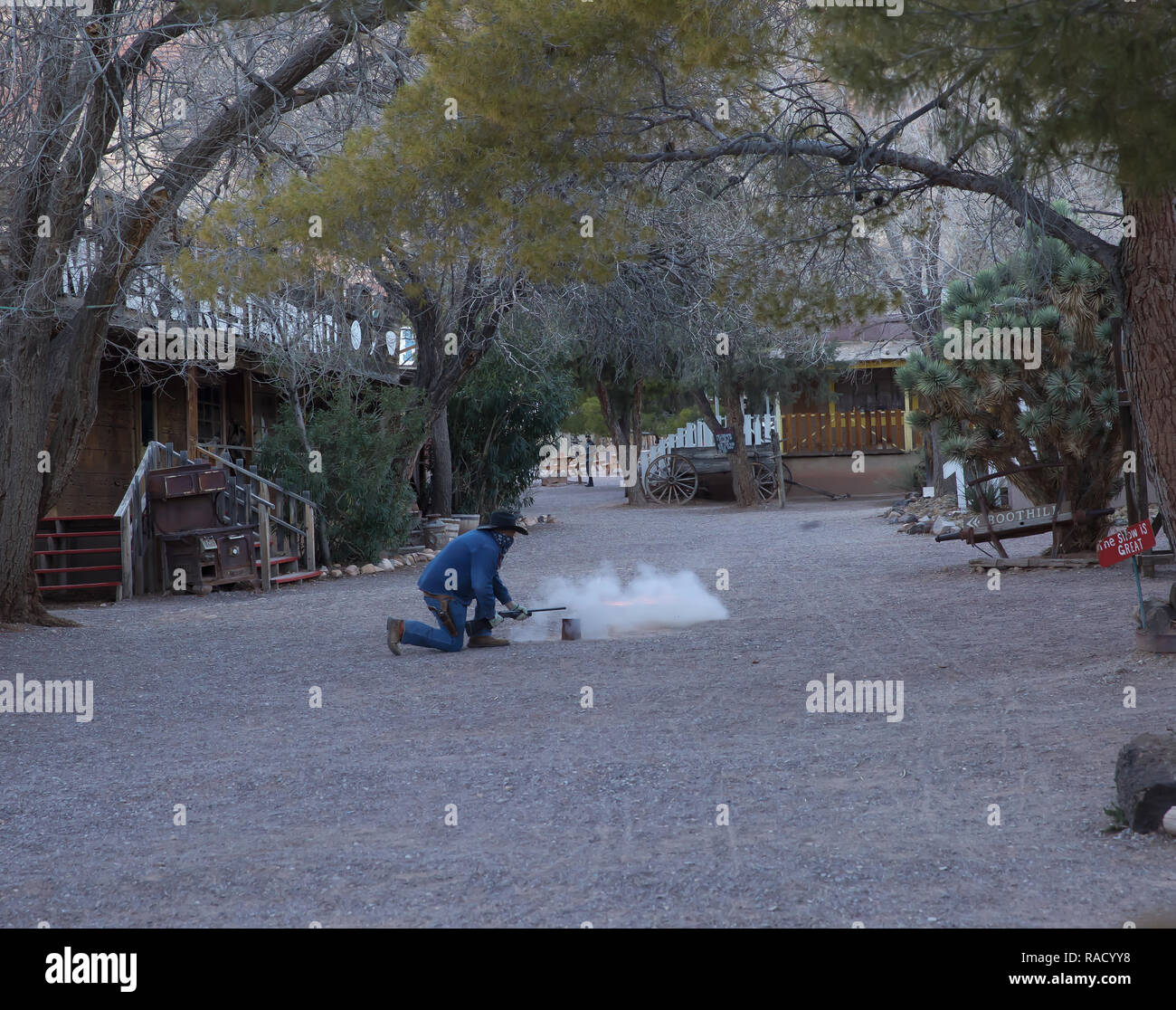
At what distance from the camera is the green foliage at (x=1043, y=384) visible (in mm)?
12070

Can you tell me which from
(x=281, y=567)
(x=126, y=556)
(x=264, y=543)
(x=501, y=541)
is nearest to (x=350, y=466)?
(x=281, y=567)

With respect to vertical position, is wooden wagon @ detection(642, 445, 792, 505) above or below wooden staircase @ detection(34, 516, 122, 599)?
above

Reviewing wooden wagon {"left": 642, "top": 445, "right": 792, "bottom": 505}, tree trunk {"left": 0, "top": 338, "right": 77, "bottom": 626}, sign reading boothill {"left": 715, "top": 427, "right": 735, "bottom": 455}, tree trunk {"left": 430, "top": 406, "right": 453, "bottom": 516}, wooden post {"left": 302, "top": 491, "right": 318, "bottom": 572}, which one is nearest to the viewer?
tree trunk {"left": 0, "top": 338, "right": 77, "bottom": 626}

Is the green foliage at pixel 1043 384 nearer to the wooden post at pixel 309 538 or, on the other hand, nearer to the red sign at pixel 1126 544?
the red sign at pixel 1126 544

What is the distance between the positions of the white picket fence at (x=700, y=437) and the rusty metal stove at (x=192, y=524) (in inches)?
667

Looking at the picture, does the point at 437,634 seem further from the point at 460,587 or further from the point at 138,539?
the point at 138,539

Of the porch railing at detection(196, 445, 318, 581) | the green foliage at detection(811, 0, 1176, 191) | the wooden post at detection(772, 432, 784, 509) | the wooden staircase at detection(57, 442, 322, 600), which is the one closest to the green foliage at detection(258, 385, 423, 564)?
the porch railing at detection(196, 445, 318, 581)

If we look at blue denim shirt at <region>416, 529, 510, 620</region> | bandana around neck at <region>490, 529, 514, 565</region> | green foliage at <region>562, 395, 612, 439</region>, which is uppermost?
green foliage at <region>562, 395, 612, 439</region>

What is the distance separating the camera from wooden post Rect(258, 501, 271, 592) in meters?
14.7

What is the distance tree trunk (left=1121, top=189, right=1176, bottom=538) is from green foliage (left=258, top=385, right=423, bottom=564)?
36.3 feet

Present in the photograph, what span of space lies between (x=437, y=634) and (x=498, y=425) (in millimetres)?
13494

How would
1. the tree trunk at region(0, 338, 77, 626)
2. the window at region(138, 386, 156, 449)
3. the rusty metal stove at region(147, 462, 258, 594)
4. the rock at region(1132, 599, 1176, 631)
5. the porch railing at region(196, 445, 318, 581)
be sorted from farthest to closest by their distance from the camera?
the window at region(138, 386, 156, 449)
the porch railing at region(196, 445, 318, 581)
the rusty metal stove at region(147, 462, 258, 594)
the tree trunk at region(0, 338, 77, 626)
the rock at region(1132, 599, 1176, 631)

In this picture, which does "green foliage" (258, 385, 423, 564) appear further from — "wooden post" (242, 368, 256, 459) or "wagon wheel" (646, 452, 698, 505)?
"wagon wheel" (646, 452, 698, 505)

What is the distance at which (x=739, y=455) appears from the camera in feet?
90.1
